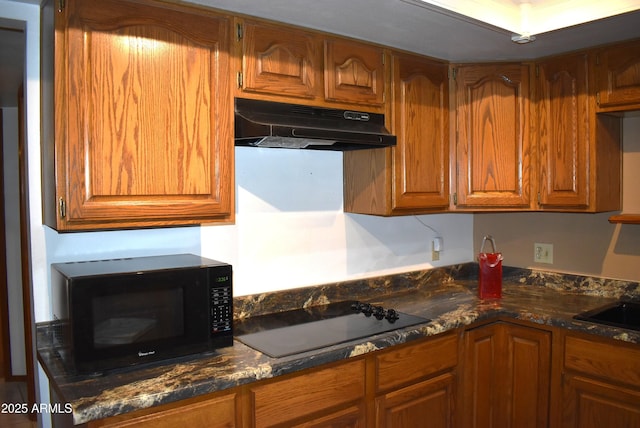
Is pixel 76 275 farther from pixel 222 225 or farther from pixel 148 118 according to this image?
pixel 222 225

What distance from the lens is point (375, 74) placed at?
2230 millimetres

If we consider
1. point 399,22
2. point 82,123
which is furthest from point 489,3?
point 82,123

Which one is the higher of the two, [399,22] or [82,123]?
[399,22]

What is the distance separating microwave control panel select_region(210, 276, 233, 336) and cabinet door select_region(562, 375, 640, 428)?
4.83 feet

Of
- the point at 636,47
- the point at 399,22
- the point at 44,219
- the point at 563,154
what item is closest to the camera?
the point at 44,219

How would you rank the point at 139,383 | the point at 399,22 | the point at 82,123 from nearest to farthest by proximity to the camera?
the point at 139,383 → the point at 82,123 → the point at 399,22

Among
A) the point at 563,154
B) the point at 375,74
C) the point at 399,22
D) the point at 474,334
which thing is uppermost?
the point at 399,22

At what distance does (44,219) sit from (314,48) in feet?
3.98

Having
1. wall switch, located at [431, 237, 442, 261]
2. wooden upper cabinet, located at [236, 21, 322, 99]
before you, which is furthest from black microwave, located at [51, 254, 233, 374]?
wall switch, located at [431, 237, 442, 261]

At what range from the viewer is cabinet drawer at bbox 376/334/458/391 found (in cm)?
189

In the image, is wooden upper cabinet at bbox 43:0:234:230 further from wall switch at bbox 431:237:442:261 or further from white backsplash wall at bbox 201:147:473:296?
wall switch at bbox 431:237:442:261

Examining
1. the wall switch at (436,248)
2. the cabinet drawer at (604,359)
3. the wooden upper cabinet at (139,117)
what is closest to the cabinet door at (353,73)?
the wooden upper cabinet at (139,117)

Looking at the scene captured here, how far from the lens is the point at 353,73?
215 cm

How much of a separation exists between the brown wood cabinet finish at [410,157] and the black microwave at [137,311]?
947 mm
